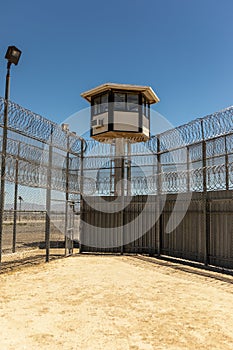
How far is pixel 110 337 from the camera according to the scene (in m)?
3.52

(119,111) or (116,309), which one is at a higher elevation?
(119,111)

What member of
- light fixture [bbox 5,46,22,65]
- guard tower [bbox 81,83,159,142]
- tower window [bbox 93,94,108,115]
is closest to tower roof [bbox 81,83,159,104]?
guard tower [bbox 81,83,159,142]

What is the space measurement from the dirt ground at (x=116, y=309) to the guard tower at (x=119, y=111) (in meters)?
7.75

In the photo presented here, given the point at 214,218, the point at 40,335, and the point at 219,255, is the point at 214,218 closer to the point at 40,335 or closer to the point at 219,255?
the point at 219,255


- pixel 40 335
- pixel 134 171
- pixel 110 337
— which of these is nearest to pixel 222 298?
pixel 110 337

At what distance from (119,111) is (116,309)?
1051 centimetres

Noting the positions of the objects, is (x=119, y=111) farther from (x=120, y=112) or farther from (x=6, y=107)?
(x=6, y=107)

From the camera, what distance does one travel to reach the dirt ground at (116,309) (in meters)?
3.44

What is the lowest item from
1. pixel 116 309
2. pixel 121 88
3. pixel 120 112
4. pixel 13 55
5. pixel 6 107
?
pixel 116 309

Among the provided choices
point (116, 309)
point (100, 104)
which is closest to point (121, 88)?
point (100, 104)

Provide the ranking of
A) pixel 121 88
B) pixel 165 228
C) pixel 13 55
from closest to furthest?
1. pixel 13 55
2. pixel 165 228
3. pixel 121 88

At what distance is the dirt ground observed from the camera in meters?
3.44

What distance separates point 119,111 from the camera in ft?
45.1

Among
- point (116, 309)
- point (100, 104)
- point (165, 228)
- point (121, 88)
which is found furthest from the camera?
point (100, 104)
